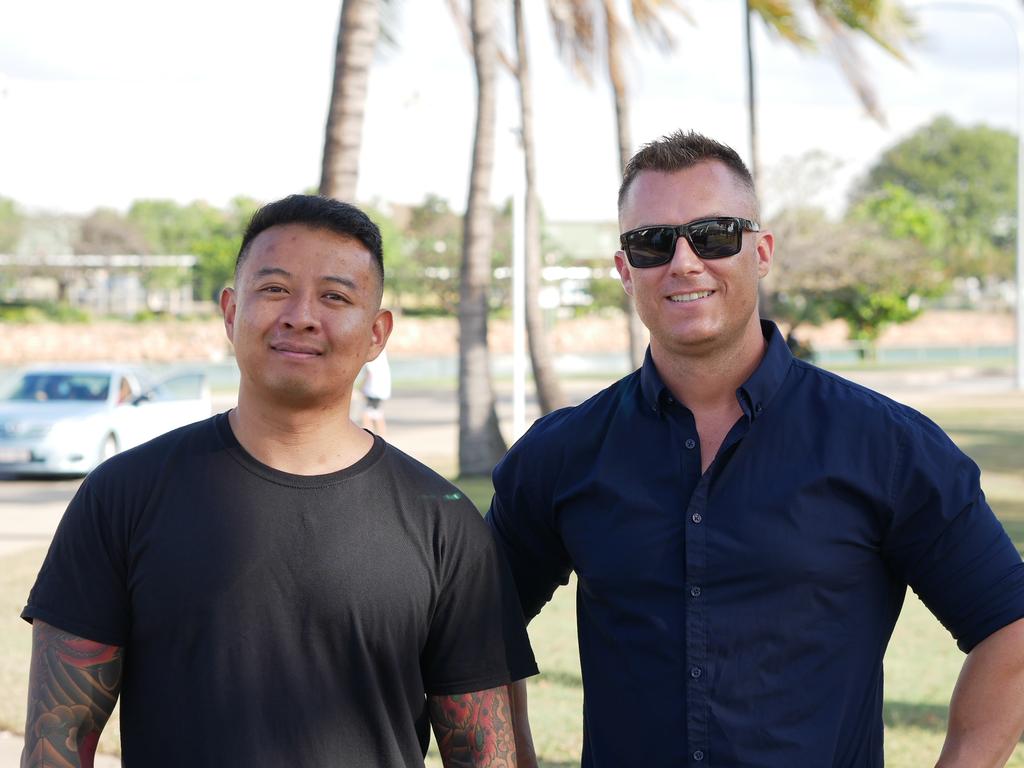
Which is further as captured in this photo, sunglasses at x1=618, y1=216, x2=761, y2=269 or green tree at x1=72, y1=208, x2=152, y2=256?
green tree at x1=72, y1=208, x2=152, y2=256

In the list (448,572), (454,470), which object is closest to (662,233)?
(448,572)

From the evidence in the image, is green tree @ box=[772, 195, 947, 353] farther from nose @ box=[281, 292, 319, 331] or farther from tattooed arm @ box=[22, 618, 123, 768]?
tattooed arm @ box=[22, 618, 123, 768]

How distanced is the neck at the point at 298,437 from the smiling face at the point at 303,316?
0.02 meters

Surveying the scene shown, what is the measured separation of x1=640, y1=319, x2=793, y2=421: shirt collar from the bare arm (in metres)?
0.66

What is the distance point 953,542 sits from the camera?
8.36 ft

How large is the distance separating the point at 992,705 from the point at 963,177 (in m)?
122

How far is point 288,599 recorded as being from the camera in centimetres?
243

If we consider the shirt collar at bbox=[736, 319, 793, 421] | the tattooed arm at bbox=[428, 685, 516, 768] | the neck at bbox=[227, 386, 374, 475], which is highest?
the shirt collar at bbox=[736, 319, 793, 421]

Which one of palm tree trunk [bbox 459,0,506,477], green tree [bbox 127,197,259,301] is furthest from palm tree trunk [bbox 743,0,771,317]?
green tree [bbox 127,197,259,301]

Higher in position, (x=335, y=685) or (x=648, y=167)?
(x=648, y=167)

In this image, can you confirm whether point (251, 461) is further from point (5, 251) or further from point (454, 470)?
point (5, 251)

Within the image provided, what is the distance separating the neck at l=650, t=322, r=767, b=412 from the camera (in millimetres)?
2775

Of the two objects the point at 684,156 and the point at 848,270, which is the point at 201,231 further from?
the point at 684,156

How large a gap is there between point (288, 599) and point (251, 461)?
0.28 metres
